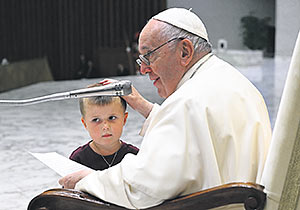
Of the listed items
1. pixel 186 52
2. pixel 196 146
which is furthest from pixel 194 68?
pixel 196 146

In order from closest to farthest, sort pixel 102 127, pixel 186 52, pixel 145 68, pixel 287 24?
pixel 186 52, pixel 145 68, pixel 102 127, pixel 287 24

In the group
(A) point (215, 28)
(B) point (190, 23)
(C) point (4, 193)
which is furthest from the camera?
(A) point (215, 28)

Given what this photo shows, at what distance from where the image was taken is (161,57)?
88.4 inches

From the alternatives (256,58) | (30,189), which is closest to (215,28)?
(256,58)

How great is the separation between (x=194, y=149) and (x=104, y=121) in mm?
1080

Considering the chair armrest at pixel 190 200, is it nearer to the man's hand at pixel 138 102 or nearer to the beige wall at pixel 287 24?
the man's hand at pixel 138 102

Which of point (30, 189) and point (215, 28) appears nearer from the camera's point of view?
point (30, 189)

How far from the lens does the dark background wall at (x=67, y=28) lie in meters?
14.2

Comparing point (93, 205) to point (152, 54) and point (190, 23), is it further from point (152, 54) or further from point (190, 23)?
point (190, 23)

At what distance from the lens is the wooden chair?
1.70m

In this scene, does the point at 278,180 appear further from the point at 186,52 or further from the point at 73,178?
the point at 73,178

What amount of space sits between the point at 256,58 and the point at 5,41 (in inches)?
239

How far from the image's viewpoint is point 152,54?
227 centimetres

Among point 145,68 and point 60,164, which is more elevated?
point 145,68
